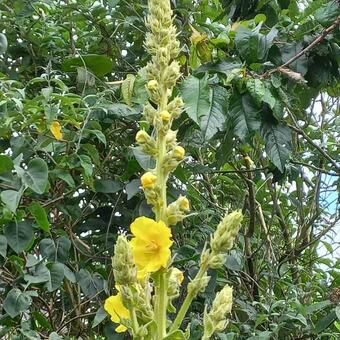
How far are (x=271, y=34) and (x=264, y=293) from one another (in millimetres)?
1160

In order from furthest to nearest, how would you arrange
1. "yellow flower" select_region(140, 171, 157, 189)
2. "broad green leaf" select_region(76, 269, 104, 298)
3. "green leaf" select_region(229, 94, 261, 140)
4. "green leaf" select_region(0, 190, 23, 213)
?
"broad green leaf" select_region(76, 269, 104, 298)
"green leaf" select_region(229, 94, 261, 140)
"green leaf" select_region(0, 190, 23, 213)
"yellow flower" select_region(140, 171, 157, 189)

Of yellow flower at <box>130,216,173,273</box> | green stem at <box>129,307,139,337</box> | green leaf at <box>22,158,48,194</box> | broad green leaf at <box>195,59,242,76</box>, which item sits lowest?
green stem at <box>129,307,139,337</box>

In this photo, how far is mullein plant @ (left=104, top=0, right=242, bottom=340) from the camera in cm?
79

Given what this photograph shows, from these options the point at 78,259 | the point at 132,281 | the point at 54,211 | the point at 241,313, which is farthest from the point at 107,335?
the point at 132,281

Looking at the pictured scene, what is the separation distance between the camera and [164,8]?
100 centimetres

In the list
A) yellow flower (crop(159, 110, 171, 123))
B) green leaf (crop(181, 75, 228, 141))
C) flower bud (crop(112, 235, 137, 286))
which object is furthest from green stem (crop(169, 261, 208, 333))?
green leaf (crop(181, 75, 228, 141))

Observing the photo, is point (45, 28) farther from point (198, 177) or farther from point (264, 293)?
point (264, 293)

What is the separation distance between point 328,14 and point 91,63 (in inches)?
27.7

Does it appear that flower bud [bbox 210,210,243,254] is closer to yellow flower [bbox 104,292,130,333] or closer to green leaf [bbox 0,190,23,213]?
yellow flower [bbox 104,292,130,333]

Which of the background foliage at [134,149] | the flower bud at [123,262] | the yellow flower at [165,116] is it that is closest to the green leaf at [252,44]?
the background foliage at [134,149]

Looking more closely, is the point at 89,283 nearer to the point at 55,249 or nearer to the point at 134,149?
the point at 55,249

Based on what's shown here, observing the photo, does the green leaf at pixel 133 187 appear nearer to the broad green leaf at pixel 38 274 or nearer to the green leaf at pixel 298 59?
the broad green leaf at pixel 38 274

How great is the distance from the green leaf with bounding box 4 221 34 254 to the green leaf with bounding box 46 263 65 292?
14 centimetres

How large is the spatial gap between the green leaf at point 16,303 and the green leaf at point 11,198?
0.28 meters
